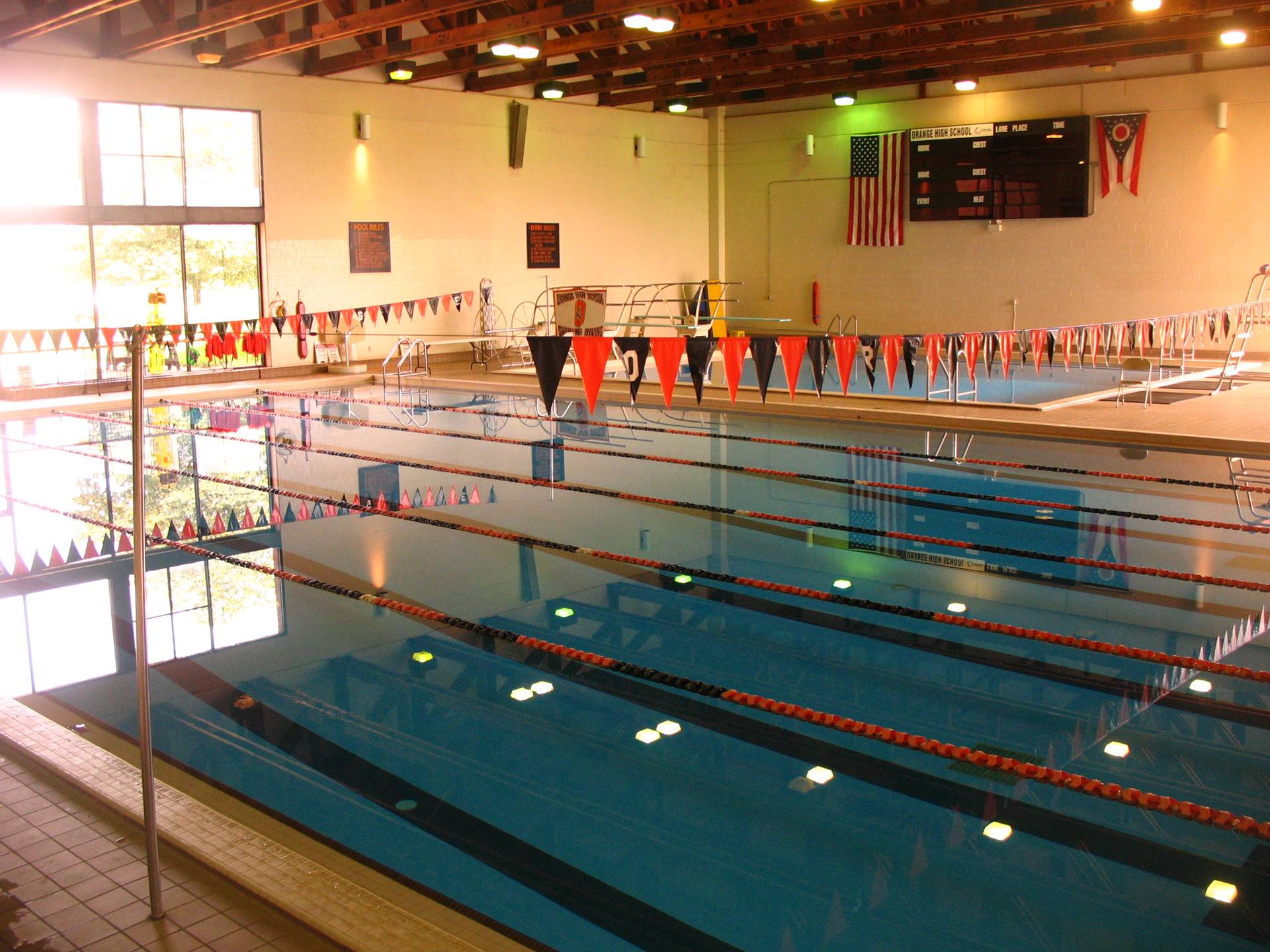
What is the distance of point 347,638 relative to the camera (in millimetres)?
4926

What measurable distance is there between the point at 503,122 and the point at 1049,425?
10531mm

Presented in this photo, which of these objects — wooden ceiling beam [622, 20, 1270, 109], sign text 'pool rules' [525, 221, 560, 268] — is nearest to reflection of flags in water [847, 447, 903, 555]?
wooden ceiling beam [622, 20, 1270, 109]

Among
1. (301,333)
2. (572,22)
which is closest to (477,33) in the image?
(572,22)

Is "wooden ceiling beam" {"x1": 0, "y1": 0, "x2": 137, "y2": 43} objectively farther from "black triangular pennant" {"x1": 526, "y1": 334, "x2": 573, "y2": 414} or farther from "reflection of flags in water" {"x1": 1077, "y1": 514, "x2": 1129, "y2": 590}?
"reflection of flags in water" {"x1": 1077, "y1": 514, "x2": 1129, "y2": 590}

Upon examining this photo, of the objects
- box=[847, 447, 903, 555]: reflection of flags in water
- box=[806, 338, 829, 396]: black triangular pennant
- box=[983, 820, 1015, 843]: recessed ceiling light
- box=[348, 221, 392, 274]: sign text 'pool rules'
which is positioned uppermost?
box=[348, 221, 392, 274]: sign text 'pool rules'

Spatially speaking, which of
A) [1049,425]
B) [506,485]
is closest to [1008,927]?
[506,485]

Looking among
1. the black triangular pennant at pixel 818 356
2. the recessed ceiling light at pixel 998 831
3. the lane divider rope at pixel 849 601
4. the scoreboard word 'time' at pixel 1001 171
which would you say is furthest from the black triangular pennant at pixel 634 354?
the scoreboard word 'time' at pixel 1001 171

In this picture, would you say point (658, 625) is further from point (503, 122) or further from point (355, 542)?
point (503, 122)

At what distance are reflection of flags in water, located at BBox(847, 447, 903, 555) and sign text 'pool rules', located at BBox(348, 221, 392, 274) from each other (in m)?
8.85

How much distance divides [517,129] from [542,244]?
1833 millimetres

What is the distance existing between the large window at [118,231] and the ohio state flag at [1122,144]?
1187cm

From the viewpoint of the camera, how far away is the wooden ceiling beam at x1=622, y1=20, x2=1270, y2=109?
1432 centimetres

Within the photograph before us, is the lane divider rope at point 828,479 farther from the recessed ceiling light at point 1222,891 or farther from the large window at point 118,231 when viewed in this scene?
the recessed ceiling light at point 1222,891

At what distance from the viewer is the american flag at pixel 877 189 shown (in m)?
18.0
